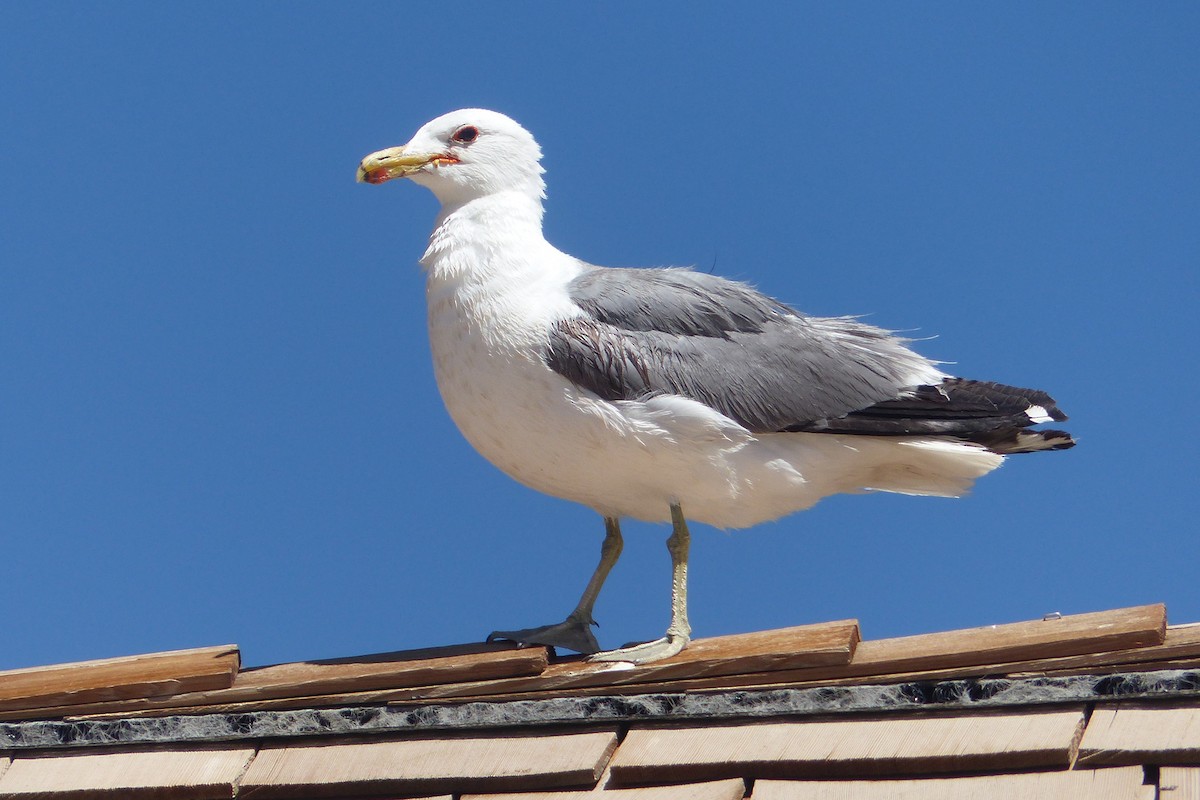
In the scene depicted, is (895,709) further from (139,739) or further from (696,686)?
(139,739)

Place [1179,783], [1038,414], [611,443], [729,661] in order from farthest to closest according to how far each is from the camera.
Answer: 1. [1038,414]
2. [611,443]
3. [729,661]
4. [1179,783]

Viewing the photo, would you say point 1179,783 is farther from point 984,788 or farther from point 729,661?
point 729,661

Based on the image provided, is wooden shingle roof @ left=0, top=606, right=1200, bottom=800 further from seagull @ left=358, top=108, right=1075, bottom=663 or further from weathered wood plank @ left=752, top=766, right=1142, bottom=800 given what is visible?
seagull @ left=358, top=108, right=1075, bottom=663

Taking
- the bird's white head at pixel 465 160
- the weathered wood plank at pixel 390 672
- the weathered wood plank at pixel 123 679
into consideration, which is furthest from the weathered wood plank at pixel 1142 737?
the bird's white head at pixel 465 160

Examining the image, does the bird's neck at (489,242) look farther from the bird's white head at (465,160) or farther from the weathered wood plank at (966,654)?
the weathered wood plank at (966,654)

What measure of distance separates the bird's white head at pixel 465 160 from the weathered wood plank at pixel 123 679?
243cm

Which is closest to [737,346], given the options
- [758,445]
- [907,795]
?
[758,445]

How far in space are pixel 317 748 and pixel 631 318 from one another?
2212 mm

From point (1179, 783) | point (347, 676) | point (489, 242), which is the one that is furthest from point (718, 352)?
point (1179, 783)

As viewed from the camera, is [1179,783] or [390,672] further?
[390,672]

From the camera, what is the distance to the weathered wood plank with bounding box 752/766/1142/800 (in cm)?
403

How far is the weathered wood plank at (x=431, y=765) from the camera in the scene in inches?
187

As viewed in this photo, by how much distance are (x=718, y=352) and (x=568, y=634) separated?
4.25 ft

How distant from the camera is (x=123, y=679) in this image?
545 cm
